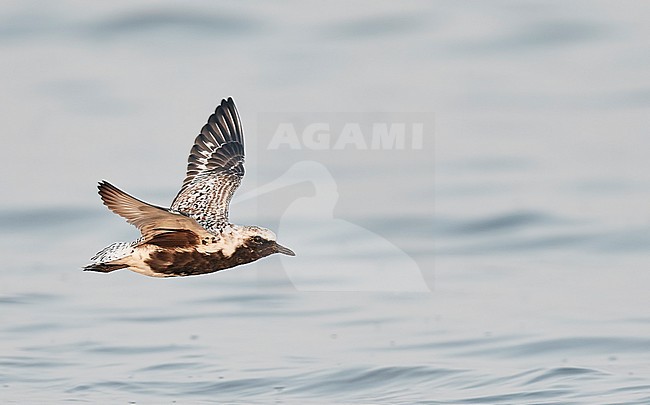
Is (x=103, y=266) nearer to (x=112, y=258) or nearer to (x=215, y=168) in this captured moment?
(x=112, y=258)

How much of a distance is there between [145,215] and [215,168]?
247 cm

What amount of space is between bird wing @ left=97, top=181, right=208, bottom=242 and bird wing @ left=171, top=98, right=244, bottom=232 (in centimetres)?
114

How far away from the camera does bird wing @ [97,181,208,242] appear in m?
9.73

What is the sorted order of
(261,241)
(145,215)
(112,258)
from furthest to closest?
(261,241), (112,258), (145,215)

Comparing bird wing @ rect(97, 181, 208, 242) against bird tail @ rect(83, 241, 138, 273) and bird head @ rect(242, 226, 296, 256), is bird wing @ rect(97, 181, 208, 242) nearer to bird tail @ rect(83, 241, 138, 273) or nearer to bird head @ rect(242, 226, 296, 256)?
bird tail @ rect(83, 241, 138, 273)

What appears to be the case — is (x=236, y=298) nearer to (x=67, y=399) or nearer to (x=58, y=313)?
(x=58, y=313)

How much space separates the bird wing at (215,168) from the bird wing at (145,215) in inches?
44.9

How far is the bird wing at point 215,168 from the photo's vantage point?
11875 millimetres

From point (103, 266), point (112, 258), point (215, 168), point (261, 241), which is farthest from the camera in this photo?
point (215, 168)

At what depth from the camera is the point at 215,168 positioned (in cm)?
1252

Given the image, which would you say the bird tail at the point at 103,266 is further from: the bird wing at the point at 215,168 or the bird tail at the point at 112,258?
Result: the bird wing at the point at 215,168

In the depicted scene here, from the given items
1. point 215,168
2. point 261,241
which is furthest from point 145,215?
point 215,168

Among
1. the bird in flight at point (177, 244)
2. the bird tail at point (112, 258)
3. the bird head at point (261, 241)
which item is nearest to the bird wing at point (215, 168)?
the bird in flight at point (177, 244)

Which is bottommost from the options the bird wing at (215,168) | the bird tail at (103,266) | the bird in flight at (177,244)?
the bird tail at (103,266)
